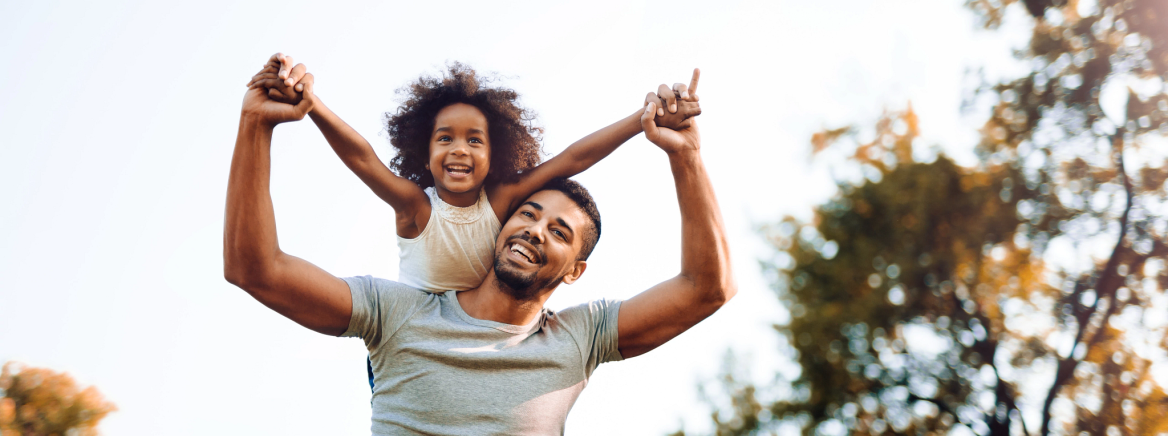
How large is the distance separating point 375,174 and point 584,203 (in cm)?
77

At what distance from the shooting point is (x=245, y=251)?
2.39 m

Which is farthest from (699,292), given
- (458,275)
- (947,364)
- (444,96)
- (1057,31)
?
(1057,31)

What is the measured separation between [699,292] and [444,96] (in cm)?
127

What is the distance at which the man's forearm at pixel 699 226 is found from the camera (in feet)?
9.17

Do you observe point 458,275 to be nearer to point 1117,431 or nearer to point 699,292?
point 699,292

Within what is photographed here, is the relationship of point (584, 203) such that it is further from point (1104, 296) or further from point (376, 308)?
point (1104, 296)

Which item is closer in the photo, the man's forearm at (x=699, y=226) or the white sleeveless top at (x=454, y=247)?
the man's forearm at (x=699, y=226)

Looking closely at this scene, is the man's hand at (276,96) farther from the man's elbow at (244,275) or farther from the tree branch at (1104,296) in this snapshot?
the tree branch at (1104,296)

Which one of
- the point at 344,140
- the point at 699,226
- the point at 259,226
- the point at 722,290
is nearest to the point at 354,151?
the point at 344,140

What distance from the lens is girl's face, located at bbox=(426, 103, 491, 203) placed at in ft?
9.91

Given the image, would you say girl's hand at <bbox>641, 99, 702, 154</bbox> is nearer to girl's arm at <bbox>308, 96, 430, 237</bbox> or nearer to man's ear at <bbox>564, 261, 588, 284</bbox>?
man's ear at <bbox>564, 261, 588, 284</bbox>

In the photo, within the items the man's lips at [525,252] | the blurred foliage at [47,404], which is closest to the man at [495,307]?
the man's lips at [525,252]

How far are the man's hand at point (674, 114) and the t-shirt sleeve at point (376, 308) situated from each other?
38.6 inches

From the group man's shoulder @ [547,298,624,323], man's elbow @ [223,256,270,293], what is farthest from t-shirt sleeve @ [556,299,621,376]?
man's elbow @ [223,256,270,293]
